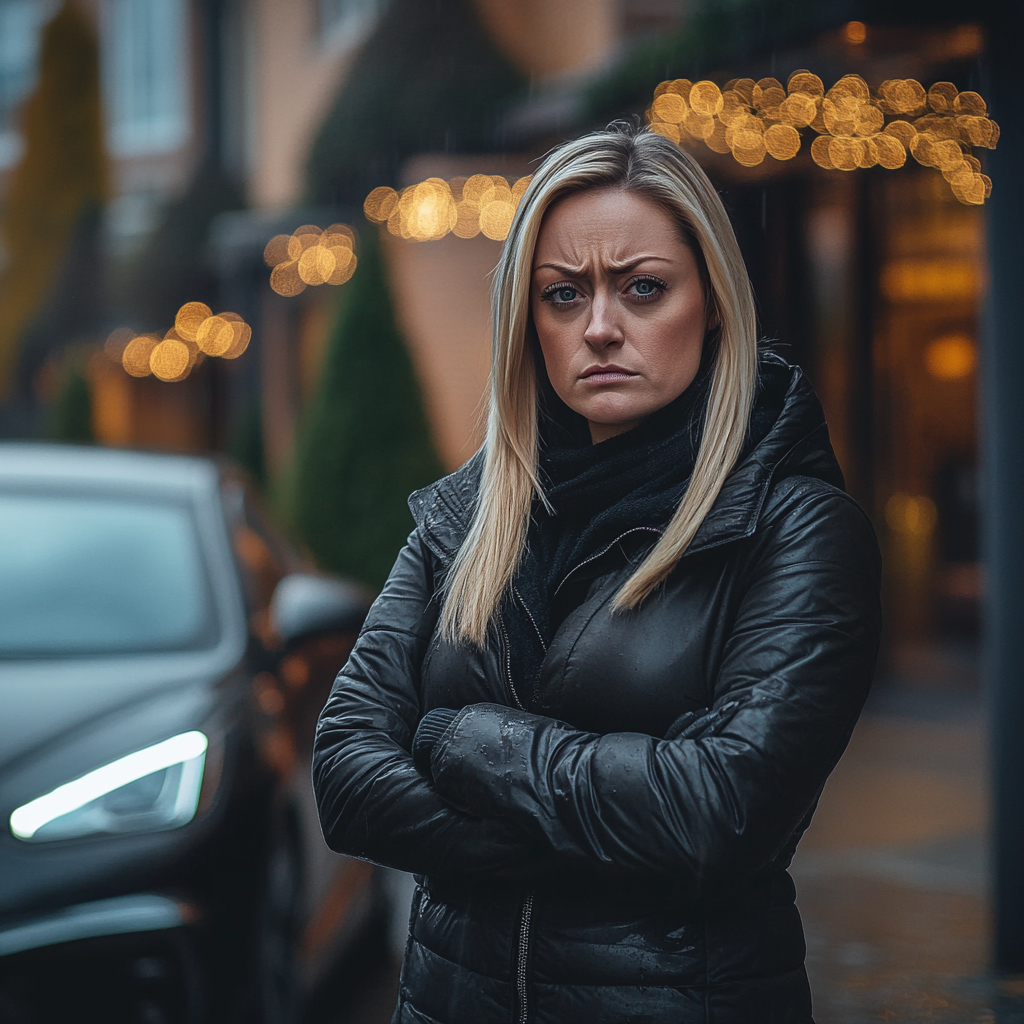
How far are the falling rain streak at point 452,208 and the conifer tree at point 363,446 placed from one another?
105 centimetres

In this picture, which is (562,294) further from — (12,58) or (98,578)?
(12,58)

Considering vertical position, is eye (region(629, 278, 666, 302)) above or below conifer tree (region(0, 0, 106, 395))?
below

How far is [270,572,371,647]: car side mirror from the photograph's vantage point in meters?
4.09

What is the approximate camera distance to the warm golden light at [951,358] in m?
10.1

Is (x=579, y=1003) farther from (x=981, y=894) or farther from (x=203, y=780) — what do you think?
(x=981, y=894)

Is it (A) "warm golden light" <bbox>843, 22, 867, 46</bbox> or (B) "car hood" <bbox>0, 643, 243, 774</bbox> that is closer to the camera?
(B) "car hood" <bbox>0, 643, 243, 774</bbox>

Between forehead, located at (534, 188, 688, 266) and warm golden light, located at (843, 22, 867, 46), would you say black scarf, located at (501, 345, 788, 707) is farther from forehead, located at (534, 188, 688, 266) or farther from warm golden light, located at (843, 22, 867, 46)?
warm golden light, located at (843, 22, 867, 46)

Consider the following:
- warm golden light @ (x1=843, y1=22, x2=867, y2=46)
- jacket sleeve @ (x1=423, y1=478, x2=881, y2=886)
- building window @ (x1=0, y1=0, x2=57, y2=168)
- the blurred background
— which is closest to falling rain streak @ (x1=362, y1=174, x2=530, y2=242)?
the blurred background

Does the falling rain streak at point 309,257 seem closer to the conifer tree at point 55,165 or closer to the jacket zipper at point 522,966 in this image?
the jacket zipper at point 522,966

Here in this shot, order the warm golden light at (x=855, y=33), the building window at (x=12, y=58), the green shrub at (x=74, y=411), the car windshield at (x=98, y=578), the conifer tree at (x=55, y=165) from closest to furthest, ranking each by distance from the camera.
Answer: the car windshield at (x=98, y=578), the warm golden light at (x=855, y=33), the green shrub at (x=74, y=411), the conifer tree at (x=55, y=165), the building window at (x=12, y=58)

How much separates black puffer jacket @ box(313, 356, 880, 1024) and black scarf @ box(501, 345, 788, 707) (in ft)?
0.09

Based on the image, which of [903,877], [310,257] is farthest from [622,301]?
[310,257]

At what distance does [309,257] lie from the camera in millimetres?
13930

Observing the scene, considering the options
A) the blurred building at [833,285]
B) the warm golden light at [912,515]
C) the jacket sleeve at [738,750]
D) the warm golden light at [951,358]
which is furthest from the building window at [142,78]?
the jacket sleeve at [738,750]
